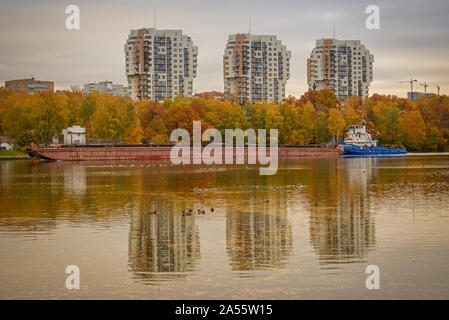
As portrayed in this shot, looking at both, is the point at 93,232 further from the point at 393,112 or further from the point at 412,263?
the point at 393,112

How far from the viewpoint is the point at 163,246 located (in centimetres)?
2392

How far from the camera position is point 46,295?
17578 millimetres

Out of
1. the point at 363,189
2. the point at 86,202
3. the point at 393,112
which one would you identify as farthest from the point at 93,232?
the point at 393,112

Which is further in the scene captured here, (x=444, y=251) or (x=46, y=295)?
(x=444, y=251)

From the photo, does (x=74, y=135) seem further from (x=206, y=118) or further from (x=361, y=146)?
(x=361, y=146)

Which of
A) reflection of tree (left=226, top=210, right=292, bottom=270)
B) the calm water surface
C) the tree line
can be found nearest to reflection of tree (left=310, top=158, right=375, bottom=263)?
the calm water surface

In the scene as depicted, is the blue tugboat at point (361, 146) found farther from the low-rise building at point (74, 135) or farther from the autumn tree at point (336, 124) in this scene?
the low-rise building at point (74, 135)

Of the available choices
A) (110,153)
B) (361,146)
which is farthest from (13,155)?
(361,146)

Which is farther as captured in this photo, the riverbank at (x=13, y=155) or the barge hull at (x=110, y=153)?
A: the riverbank at (x=13, y=155)

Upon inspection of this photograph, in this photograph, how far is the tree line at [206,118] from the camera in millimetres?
138250

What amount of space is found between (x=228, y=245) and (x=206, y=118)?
13499cm

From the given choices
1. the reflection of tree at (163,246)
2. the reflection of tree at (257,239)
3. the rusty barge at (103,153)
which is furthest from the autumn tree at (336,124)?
the reflection of tree at (163,246)

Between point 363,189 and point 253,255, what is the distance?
28.5 metres

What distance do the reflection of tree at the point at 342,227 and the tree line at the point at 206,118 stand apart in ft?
338
